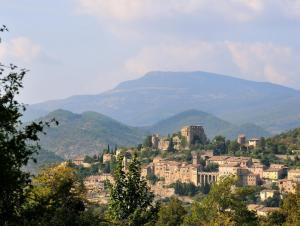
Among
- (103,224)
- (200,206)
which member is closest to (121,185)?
(103,224)

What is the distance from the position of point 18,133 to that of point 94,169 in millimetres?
122803

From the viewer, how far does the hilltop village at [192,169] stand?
362 feet

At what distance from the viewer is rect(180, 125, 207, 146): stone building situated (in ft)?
473

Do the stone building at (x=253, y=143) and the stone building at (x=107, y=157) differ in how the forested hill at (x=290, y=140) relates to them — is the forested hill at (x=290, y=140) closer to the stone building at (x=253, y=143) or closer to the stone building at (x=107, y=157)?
the stone building at (x=253, y=143)

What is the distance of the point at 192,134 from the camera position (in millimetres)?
145625

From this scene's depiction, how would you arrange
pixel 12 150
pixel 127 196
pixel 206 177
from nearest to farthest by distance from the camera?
1. pixel 12 150
2. pixel 127 196
3. pixel 206 177

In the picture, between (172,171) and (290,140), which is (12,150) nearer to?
(172,171)

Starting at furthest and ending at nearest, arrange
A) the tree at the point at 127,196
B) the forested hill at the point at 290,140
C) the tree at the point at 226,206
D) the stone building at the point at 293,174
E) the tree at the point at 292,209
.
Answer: the forested hill at the point at 290,140, the stone building at the point at 293,174, the tree at the point at 292,209, the tree at the point at 226,206, the tree at the point at 127,196

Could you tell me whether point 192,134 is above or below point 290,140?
above

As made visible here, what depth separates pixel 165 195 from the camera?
381 ft

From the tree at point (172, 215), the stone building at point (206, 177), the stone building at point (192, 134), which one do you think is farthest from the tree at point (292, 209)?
the stone building at point (192, 134)

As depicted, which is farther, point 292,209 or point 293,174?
point 293,174

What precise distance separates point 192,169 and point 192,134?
2475cm

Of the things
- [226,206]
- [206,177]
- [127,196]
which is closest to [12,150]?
[127,196]
